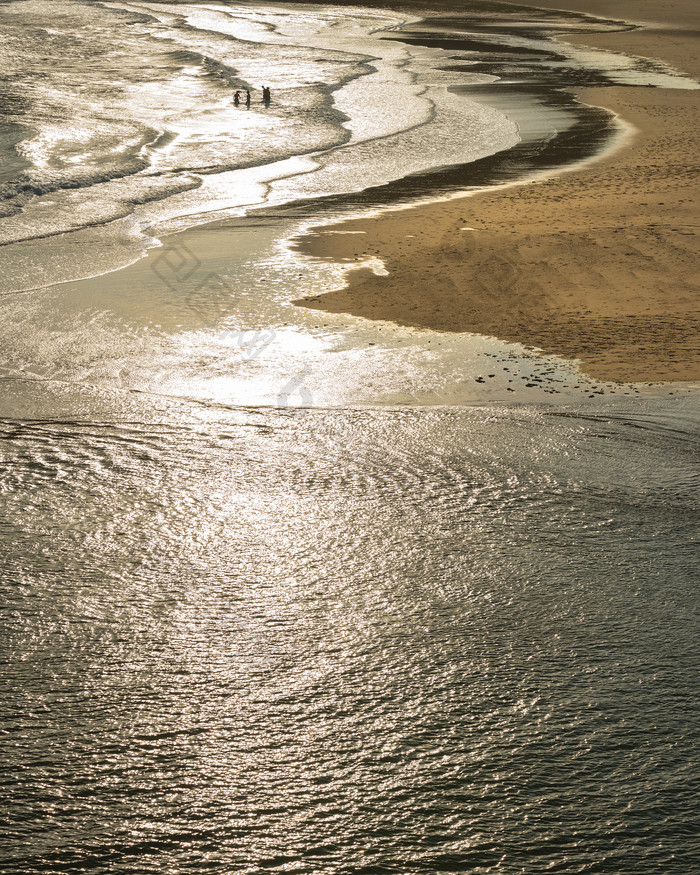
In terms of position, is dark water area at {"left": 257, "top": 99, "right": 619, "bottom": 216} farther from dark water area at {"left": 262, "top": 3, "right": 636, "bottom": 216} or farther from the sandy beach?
the sandy beach

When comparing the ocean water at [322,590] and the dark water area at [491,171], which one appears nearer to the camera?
the ocean water at [322,590]

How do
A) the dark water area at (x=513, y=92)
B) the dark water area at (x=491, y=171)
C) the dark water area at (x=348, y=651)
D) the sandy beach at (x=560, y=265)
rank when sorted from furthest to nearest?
the dark water area at (x=513, y=92) → the dark water area at (x=491, y=171) → the sandy beach at (x=560, y=265) → the dark water area at (x=348, y=651)

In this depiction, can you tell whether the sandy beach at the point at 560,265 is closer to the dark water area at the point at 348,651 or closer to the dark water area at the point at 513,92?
the dark water area at the point at 513,92

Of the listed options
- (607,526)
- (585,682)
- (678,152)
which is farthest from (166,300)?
(678,152)

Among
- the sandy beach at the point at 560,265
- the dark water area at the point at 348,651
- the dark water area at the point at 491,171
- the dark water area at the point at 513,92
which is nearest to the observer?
the dark water area at the point at 348,651

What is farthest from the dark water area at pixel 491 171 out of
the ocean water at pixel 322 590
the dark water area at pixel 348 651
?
the dark water area at pixel 348 651

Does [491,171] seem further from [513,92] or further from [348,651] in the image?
[348,651]

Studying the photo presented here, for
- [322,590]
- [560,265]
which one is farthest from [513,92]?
[322,590]

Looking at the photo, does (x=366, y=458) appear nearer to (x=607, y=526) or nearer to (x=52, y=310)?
(x=607, y=526)
